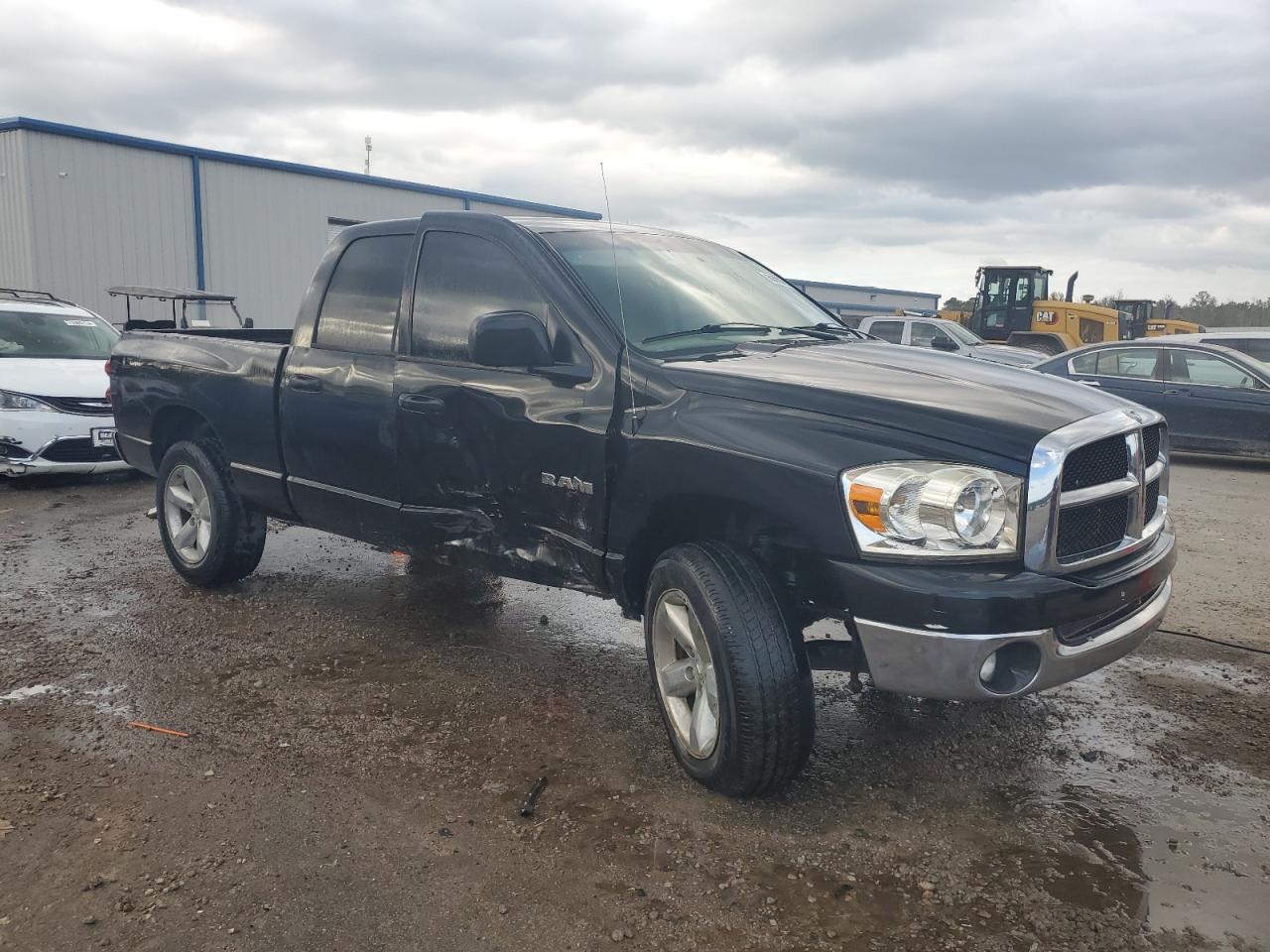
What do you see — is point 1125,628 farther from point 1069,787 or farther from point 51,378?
point 51,378

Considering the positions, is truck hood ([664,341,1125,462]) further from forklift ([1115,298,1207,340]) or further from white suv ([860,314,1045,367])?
forklift ([1115,298,1207,340])

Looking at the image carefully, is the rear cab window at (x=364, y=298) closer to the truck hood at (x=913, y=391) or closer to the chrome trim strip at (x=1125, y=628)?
the truck hood at (x=913, y=391)

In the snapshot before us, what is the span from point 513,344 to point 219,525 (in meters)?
2.55

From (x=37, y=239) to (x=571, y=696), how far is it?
16966mm

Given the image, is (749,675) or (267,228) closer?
(749,675)

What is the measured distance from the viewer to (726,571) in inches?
125

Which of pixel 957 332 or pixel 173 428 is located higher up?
pixel 957 332

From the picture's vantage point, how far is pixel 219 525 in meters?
5.40

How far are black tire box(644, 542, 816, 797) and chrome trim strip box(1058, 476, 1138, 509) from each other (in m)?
0.89

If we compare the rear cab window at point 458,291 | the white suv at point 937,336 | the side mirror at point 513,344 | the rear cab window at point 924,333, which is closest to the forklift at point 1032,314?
the white suv at point 937,336

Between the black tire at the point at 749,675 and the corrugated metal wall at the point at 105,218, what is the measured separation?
17.8m

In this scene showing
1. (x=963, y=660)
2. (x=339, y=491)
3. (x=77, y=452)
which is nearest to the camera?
(x=963, y=660)

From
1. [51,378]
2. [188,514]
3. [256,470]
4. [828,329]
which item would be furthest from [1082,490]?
[51,378]

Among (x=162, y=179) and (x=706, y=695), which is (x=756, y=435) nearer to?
(x=706, y=695)
